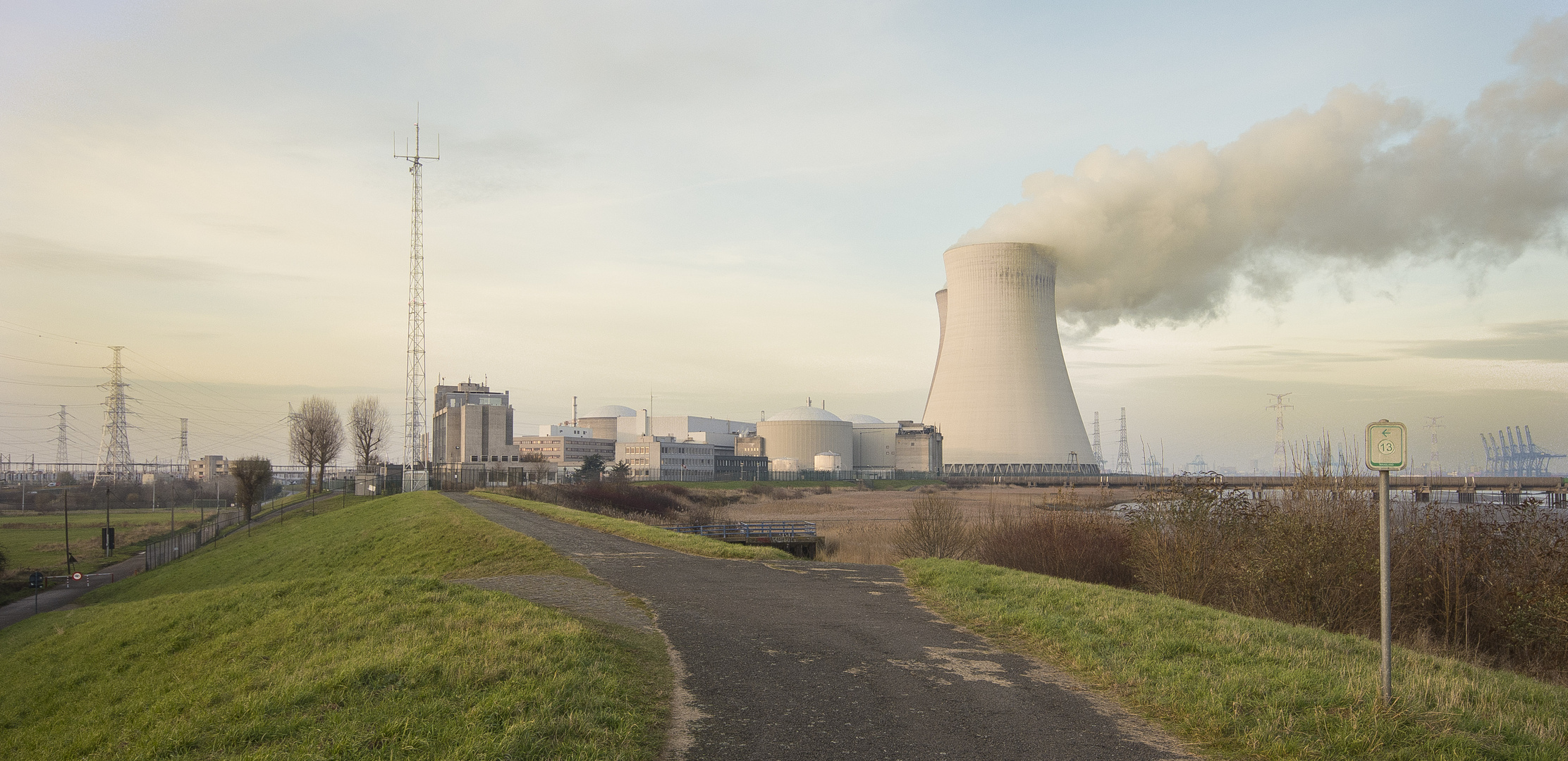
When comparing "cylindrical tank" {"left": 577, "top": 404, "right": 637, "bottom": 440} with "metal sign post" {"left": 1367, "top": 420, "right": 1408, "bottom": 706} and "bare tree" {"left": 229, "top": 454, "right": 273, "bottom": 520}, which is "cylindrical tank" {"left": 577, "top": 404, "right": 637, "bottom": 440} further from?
"metal sign post" {"left": 1367, "top": 420, "right": 1408, "bottom": 706}

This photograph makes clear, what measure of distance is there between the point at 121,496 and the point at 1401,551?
3777 inches

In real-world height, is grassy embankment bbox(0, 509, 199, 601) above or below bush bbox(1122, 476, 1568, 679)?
below

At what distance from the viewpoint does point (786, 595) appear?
10.8 metres

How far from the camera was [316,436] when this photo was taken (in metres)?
60.6

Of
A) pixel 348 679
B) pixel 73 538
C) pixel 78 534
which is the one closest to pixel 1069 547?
pixel 348 679

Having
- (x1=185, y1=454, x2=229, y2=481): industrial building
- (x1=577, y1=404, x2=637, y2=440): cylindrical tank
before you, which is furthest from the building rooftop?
(x1=185, y1=454, x2=229, y2=481): industrial building

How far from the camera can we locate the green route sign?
5188 millimetres

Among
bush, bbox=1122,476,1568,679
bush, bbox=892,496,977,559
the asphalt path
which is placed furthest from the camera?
the asphalt path

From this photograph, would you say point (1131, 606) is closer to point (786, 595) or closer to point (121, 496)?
point (786, 595)

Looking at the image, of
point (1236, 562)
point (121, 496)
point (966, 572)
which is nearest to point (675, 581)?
point (966, 572)

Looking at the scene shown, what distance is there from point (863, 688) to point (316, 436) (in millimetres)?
63190

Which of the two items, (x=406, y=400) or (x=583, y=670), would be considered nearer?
(x=583, y=670)

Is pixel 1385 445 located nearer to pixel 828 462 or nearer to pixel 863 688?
pixel 863 688

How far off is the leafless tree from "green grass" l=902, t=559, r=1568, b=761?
5899cm
